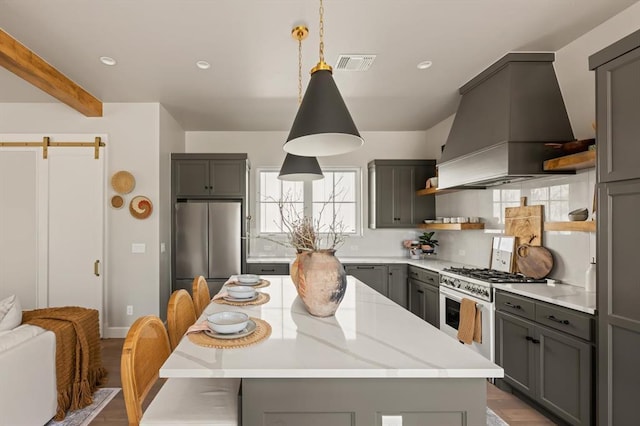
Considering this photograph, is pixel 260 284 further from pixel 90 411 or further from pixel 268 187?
pixel 268 187

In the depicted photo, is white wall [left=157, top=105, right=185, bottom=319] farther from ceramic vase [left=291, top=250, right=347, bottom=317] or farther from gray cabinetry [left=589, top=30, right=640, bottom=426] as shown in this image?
gray cabinetry [left=589, top=30, right=640, bottom=426]

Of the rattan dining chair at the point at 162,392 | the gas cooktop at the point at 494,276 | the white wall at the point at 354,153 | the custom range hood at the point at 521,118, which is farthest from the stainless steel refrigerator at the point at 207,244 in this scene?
the custom range hood at the point at 521,118

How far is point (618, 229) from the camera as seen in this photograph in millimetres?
1854

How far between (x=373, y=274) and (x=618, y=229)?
301 centimetres

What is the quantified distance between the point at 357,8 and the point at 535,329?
2.60m

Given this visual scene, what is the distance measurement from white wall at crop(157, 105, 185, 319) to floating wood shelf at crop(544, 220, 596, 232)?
4.11 metres

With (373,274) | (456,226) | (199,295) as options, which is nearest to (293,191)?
(373,274)

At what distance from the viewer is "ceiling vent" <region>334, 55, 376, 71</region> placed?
9.61 feet

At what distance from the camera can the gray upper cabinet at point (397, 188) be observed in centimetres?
497

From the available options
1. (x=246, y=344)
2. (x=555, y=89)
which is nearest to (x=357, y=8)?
(x=555, y=89)

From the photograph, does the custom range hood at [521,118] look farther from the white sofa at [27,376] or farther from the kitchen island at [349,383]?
the white sofa at [27,376]

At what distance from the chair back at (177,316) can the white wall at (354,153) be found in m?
3.17

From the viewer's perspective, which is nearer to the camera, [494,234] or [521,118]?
[521,118]

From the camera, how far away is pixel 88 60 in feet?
9.86
